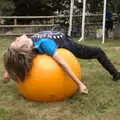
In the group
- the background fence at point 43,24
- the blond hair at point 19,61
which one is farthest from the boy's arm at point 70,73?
the background fence at point 43,24

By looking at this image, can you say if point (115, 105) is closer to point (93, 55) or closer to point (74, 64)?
point (74, 64)

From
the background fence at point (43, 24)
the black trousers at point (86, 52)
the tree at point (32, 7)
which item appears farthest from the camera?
the tree at point (32, 7)

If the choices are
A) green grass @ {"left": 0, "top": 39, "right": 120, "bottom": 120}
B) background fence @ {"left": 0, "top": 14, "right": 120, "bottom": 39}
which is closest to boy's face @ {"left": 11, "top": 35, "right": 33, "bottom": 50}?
green grass @ {"left": 0, "top": 39, "right": 120, "bottom": 120}

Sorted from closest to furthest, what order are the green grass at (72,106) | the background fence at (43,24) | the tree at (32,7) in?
the green grass at (72,106)
the background fence at (43,24)
the tree at (32,7)

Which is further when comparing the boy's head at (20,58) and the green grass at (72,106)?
the boy's head at (20,58)

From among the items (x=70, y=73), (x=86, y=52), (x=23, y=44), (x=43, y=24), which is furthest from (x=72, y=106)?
(x=43, y=24)

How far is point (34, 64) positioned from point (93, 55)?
1.35 metres

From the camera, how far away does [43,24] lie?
18.2 m

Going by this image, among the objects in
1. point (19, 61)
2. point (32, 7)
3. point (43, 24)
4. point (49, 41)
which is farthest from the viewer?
point (32, 7)

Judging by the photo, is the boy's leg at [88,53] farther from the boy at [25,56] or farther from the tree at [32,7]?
the tree at [32,7]

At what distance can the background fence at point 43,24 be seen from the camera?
56.1 ft

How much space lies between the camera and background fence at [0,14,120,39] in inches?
673

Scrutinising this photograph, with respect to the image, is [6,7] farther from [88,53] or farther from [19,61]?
[19,61]

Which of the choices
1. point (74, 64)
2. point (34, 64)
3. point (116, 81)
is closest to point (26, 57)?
point (34, 64)
